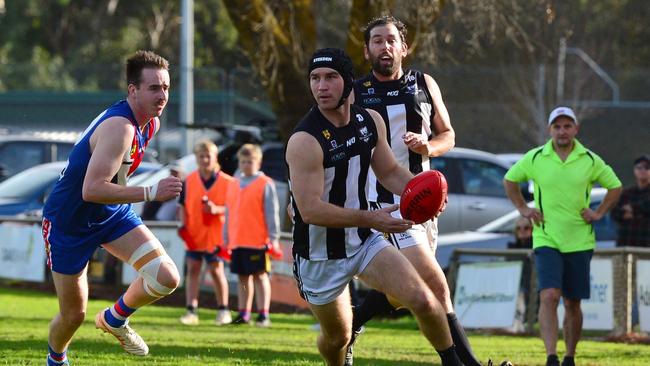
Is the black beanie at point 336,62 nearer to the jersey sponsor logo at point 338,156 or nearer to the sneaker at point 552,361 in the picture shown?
the jersey sponsor logo at point 338,156

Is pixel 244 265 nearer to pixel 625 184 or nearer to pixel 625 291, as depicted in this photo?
pixel 625 291

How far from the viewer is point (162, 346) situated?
11.1 m

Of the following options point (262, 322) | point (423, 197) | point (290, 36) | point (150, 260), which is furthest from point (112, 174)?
point (290, 36)

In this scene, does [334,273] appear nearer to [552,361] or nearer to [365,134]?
[365,134]

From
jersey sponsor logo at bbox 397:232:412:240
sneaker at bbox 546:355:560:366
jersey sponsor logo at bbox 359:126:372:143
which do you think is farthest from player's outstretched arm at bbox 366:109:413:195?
sneaker at bbox 546:355:560:366

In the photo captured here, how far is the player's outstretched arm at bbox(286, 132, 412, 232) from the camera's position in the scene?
279 inches

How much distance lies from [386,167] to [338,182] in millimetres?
437

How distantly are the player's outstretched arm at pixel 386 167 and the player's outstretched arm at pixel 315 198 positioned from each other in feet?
1.75

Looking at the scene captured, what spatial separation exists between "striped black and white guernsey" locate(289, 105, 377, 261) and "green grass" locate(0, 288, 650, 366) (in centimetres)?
262

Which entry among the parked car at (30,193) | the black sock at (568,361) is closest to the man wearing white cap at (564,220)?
the black sock at (568,361)

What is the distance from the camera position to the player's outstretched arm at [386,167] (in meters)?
7.66

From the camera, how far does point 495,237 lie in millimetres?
16234

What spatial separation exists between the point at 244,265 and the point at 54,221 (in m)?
5.93

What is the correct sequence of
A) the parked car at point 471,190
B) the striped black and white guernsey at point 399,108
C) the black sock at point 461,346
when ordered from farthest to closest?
Result: the parked car at point 471,190 < the striped black and white guernsey at point 399,108 < the black sock at point 461,346
